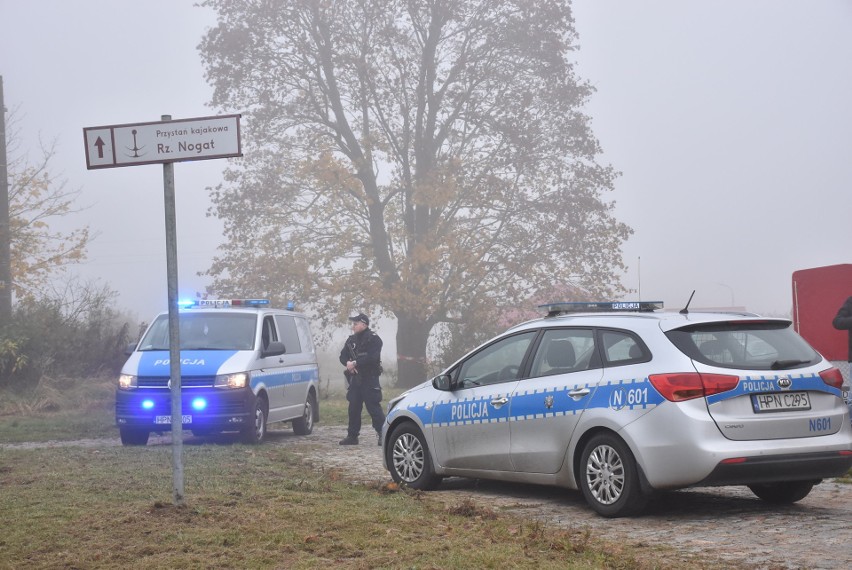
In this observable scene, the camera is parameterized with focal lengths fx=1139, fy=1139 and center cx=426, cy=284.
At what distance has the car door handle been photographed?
875 centimetres

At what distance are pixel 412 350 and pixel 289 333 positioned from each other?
16037mm

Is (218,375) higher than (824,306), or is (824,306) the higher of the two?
(824,306)

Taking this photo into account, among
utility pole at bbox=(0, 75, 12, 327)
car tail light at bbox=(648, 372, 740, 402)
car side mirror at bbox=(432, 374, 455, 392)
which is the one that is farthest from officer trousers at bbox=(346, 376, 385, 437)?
utility pole at bbox=(0, 75, 12, 327)

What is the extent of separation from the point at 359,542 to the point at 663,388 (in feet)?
8.17

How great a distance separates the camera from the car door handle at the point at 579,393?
344 inches

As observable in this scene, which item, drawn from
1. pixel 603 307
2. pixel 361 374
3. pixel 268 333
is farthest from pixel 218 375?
pixel 603 307

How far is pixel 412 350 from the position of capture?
3319cm

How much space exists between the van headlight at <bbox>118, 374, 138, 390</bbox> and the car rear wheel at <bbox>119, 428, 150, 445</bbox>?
563 mm

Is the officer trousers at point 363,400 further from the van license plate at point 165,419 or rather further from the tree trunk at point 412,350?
the tree trunk at point 412,350

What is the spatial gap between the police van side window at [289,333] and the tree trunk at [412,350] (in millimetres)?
15397

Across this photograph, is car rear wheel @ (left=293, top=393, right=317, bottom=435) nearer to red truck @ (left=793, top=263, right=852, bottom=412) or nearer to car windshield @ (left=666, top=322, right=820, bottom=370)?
red truck @ (left=793, top=263, right=852, bottom=412)

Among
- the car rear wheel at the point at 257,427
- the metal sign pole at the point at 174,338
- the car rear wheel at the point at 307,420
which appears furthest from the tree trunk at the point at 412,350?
the metal sign pole at the point at 174,338

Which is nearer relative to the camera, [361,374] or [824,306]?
[824,306]

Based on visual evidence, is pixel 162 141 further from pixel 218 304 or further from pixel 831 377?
pixel 218 304
